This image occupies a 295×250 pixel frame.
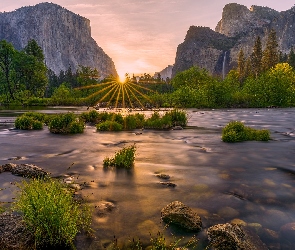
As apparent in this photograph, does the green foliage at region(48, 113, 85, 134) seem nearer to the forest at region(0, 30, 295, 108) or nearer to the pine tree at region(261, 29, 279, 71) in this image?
the forest at region(0, 30, 295, 108)

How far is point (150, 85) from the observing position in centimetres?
11994

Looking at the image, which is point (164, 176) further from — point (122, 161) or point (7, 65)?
point (7, 65)

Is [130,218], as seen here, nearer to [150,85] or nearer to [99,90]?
[99,90]

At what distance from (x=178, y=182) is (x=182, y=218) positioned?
3.35 m

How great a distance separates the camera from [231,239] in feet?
16.9

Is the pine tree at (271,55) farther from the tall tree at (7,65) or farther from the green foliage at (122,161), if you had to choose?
the green foliage at (122,161)

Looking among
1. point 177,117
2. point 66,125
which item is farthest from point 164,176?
point 177,117

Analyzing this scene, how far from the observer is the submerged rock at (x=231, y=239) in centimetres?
512

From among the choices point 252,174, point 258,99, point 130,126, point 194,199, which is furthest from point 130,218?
point 258,99

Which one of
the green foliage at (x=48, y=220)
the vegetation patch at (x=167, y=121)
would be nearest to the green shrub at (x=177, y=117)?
the vegetation patch at (x=167, y=121)

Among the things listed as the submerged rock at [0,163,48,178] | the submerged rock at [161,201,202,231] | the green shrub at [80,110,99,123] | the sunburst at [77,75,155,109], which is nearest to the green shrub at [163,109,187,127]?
the green shrub at [80,110,99,123]

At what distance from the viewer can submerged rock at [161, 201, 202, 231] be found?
606cm

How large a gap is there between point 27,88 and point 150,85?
163 ft

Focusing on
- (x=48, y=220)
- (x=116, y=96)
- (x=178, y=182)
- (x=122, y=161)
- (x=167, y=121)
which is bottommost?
(x=178, y=182)
